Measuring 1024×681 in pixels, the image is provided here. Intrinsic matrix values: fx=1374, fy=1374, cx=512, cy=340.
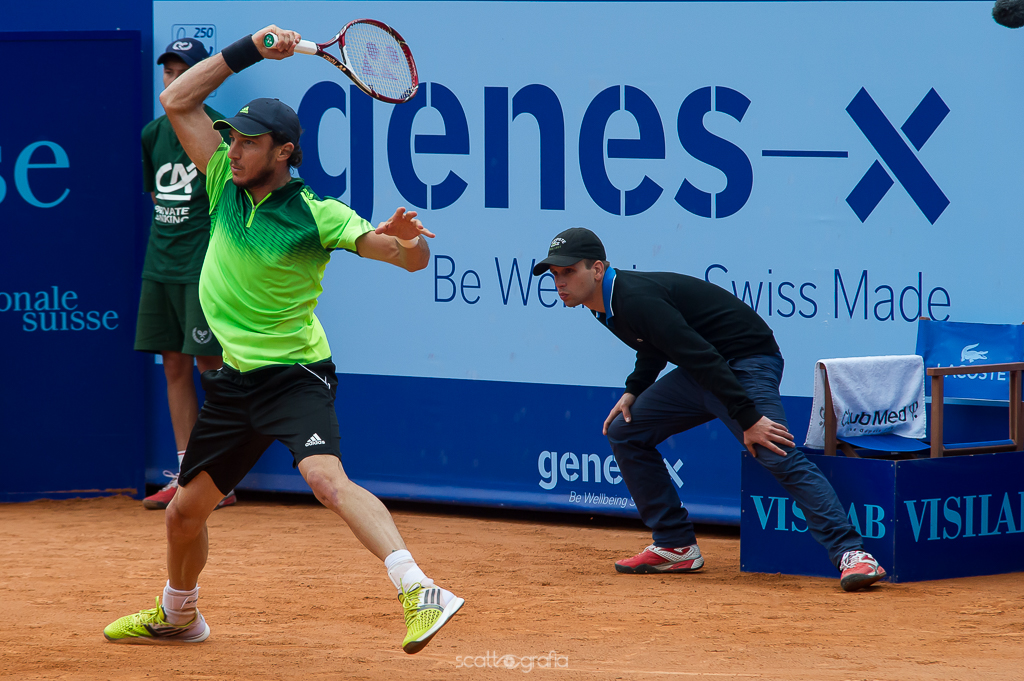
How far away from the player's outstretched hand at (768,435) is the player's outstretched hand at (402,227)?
6.15 feet

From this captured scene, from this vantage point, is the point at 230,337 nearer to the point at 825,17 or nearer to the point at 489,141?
the point at 489,141

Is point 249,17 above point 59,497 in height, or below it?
above

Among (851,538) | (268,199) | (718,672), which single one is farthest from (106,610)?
(851,538)

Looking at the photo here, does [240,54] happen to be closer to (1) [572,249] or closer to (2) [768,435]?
(1) [572,249]

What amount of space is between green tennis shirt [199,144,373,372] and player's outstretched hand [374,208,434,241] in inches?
5.8

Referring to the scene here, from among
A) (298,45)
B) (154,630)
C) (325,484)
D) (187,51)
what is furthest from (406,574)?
(187,51)

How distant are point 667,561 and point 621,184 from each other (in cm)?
194

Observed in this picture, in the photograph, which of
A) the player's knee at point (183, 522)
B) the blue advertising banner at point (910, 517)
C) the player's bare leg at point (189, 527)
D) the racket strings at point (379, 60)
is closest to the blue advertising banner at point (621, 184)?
the blue advertising banner at point (910, 517)

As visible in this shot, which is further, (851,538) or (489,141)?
(489,141)

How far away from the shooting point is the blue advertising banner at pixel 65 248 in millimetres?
7578

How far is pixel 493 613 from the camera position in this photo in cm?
518

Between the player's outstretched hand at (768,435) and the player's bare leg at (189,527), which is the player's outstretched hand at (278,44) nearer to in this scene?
the player's bare leg at (189,527)

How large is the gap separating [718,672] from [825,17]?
3.38 metres

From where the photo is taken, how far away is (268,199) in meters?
4.38
